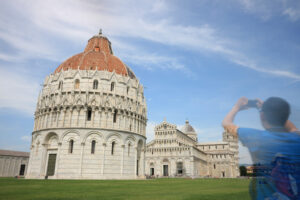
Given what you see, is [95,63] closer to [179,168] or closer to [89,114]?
[89,114]

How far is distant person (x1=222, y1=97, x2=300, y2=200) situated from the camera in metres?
3.79

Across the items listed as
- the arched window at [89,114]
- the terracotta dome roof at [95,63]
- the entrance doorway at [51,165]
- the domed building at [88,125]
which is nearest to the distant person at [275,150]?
the domed building at [88,125]

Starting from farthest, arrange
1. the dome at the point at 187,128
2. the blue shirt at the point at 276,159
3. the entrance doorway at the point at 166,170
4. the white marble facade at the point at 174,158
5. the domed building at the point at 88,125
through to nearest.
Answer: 1. the dome at the point at 187,128
2. the entrance doorway at the point at 166,170
3. the white marble facade at the point at 174,158
4. the domed building at the point at 88,125
5. the blue shirt at the point at 276,159

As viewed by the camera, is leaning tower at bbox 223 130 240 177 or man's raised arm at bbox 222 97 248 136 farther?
leaning tower at bbox 223 130 240 177

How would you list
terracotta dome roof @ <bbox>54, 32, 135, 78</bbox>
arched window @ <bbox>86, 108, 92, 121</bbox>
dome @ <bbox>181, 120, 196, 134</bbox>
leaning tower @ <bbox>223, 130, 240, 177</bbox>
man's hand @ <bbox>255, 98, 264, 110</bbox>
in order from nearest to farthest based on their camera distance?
man's hand @ <bbox>255, 98, 264, 110</bbox> < arched window @ <bbox>86, 108, 92, 121</bbox> < terracotta dome roof @ <bbox>54, 32, 135, 78</bbox> < leaning tower @ <bbox>223, 130, 240, 177</bbox> < dome @ <bbox>181, 120, 196, 134</bbox>

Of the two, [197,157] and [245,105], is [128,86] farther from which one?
[197,157]

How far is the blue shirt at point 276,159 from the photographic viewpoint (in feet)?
12.4

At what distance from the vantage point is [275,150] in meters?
3.86

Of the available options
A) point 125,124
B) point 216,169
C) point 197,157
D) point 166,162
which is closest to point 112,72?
point 125,124

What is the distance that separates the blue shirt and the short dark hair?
289mm

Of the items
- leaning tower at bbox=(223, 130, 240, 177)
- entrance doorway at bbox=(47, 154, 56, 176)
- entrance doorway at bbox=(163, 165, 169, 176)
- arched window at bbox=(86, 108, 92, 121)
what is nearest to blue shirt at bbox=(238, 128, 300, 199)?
arched window at bbox=(86, 108, 92, 121)

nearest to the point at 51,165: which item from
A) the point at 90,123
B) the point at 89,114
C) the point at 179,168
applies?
the point at 90,123

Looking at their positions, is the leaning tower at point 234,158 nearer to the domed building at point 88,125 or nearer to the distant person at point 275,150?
the domed building at point 88,125

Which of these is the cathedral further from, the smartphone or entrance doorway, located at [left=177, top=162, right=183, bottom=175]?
entrance doorway, located at [left=177, top=162, right=183, bottom=175]
